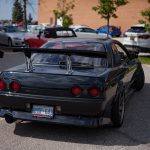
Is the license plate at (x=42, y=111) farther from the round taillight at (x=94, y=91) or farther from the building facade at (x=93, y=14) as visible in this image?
the building facade at (x=93, y=14)

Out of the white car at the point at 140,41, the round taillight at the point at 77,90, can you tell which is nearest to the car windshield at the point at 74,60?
the round taillight at the point at 77,90

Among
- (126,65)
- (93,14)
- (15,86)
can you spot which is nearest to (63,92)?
(15,86)

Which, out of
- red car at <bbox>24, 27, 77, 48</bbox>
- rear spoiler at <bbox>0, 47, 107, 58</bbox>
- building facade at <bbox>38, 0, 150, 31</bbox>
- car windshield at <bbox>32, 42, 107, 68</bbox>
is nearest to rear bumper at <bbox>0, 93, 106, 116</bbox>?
rear spoiler at <bbox>0, 47, 107, 58</bbox>

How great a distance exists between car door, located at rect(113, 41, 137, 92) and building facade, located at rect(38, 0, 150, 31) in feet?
133

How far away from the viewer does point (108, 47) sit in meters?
6.45

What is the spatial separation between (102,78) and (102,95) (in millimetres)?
244

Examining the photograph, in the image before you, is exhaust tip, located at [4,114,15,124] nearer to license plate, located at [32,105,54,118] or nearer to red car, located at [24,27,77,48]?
license plate, located at [32,105,54,118]

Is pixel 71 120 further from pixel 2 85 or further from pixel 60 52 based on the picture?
pixel 2 85

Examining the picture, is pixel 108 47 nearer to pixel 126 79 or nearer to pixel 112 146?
pixel 126 79

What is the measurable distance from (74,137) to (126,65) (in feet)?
7.00

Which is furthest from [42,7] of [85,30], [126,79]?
[126,79]

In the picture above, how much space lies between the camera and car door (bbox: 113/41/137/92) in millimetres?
6795

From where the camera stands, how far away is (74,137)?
5.52 m

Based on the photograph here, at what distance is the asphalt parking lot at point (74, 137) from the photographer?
5141 mm
